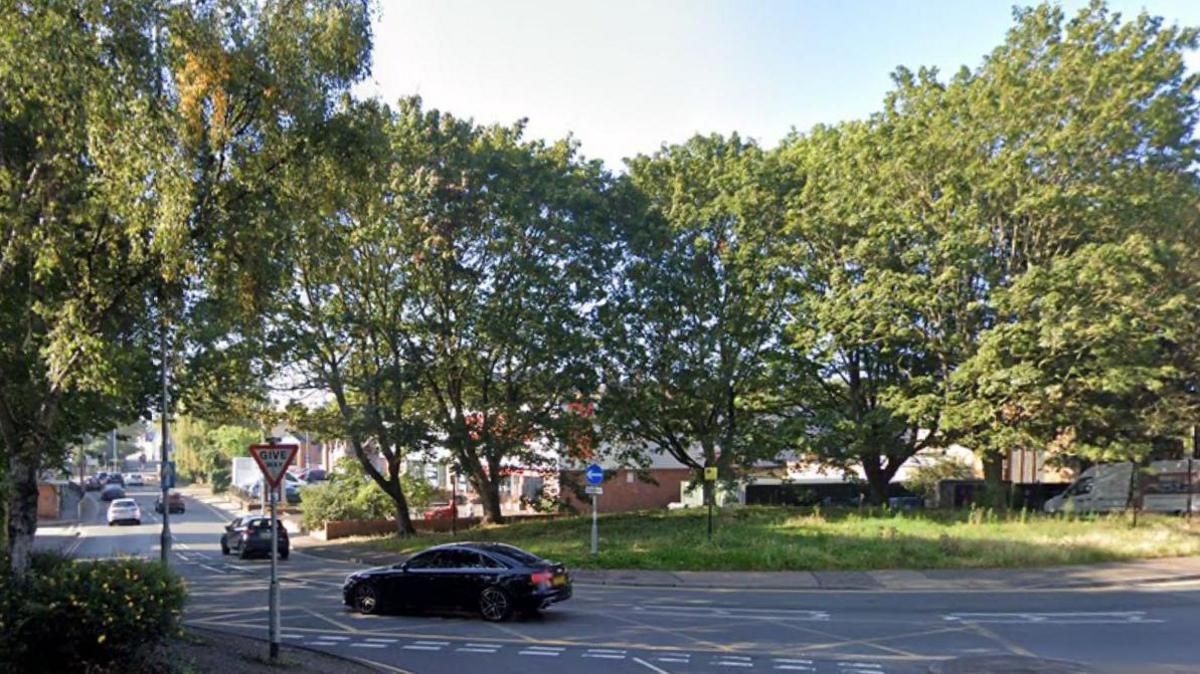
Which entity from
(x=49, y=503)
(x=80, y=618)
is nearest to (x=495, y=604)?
(x=80, y=618)

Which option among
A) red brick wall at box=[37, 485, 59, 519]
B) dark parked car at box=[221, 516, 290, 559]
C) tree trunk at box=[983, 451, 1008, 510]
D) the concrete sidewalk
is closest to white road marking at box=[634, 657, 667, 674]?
the concrete sidewalk

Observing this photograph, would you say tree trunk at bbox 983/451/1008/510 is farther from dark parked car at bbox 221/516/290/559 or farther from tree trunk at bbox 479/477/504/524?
dark parked car at bbox 221/516/290/559

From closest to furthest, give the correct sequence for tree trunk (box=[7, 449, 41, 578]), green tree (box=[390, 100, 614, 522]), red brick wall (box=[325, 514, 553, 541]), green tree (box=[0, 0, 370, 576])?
green tree (box=[0, 0, 370, 576]), tree trunk (box=[7, 449, 41, 578]), green tree (box=[390, 100, 614, 522]), red brick wall (box=[325, 514, 553, 541])

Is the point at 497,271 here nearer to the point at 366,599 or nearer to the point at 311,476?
the point at 366,599

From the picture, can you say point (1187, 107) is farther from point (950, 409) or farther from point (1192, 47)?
point (950, 409)

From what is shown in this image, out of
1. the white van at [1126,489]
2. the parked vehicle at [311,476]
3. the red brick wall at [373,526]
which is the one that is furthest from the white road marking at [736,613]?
the parked vehicle at [311,476]

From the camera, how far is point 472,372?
3506 centimetres

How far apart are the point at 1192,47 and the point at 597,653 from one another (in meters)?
27.8

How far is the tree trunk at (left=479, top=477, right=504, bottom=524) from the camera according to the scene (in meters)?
36.7

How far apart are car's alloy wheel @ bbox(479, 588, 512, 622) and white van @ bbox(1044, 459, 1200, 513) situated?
2473 cm

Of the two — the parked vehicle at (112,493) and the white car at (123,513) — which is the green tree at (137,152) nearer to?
the white car at (123,513)

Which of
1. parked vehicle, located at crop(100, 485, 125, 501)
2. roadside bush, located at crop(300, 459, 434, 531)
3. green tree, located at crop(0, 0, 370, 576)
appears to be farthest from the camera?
parked vehicle, located at crop(100, 485, 125, 501)

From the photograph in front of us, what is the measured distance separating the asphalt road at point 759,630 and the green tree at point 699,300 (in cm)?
1235

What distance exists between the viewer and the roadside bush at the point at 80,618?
865cm
